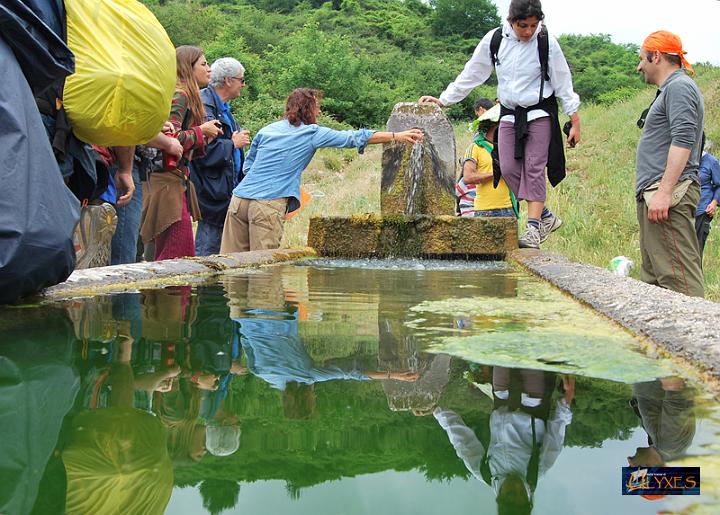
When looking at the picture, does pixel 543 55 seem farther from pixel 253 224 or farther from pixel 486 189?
pixel 253 224

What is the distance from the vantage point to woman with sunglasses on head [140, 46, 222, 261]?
4.65 metres

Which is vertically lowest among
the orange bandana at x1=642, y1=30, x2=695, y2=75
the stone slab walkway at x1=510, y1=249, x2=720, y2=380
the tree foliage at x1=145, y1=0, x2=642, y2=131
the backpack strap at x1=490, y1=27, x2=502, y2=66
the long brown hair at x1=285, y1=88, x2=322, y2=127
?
the stone slab walkway at x1=510, y1=249, x2=720, y2=380

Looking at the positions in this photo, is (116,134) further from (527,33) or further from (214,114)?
(527,33)

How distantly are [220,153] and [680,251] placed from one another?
319cm

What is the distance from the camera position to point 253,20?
153 feet

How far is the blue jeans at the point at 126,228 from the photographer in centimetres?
418

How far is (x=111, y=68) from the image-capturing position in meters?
2.77

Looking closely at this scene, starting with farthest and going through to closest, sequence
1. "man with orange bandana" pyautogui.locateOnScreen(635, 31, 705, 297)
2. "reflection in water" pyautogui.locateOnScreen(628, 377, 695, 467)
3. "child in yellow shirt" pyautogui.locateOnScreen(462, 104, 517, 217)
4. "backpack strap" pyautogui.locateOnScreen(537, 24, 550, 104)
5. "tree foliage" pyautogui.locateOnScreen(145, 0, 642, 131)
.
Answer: "tree foliage" pyautogui.locateOnScreen(145, 0, 642, 131) < "child in yellow shirt" pyautogui.locateOnScreen(462, 104, 517, 217) < "backpack strap" pyautogui.locateOnScreen(537, 24, 550, 104) < "man with orange bandana" pyautogui.locateOnScreen(635, 31, 705, 297) < "reflection in water" pyautogui.locateOnScreen(628, 377, 695, 467)

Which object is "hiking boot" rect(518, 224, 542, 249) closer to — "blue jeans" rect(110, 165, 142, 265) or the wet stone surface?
the wet stone surface

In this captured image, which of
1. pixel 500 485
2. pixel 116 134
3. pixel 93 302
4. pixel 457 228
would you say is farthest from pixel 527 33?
pixel 500 485

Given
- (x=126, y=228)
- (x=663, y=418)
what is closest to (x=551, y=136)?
(x=126, y=228)

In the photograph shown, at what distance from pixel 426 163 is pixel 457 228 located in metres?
1.75

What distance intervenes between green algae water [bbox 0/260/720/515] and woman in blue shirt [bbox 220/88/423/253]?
3163 millimetres

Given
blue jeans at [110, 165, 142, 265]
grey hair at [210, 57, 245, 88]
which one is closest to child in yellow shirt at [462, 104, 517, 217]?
grey hair at [210, 57, 245, 88]
